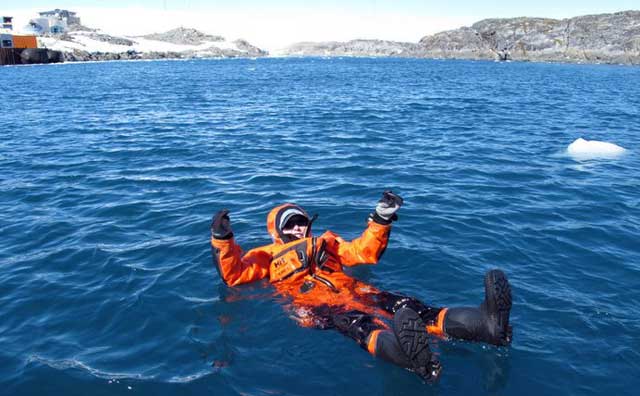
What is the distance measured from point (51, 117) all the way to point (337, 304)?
80.2ft

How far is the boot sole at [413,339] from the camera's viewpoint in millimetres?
5035

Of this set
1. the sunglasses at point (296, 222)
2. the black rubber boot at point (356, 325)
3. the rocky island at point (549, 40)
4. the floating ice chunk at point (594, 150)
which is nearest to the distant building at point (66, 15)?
the rocky island at point (549, 40)

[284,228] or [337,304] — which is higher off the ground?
[284,228]

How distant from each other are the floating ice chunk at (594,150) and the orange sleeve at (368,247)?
12.6 m

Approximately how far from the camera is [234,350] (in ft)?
20.3

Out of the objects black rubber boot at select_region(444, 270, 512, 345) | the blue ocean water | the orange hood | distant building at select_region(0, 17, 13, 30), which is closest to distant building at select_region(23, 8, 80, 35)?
distant building at select_region(0, 17, 13, 30)

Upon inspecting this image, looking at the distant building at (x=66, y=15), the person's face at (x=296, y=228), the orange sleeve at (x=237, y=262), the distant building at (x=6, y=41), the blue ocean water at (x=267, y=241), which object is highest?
the distant building at (x=66, y=15)

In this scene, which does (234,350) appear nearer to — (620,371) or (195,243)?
(195,243)

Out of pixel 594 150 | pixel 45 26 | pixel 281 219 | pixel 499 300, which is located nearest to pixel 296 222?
pixel 281 219

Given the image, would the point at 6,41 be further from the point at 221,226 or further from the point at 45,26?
the point at 221,226

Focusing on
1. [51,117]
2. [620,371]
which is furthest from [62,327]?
[51,117]

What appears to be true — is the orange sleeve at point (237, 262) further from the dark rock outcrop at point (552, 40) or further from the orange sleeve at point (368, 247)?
the dark rock outcrop at point (552, 40)

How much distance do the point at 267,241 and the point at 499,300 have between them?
5.49 m

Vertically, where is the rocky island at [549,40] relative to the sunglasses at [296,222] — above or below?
above
